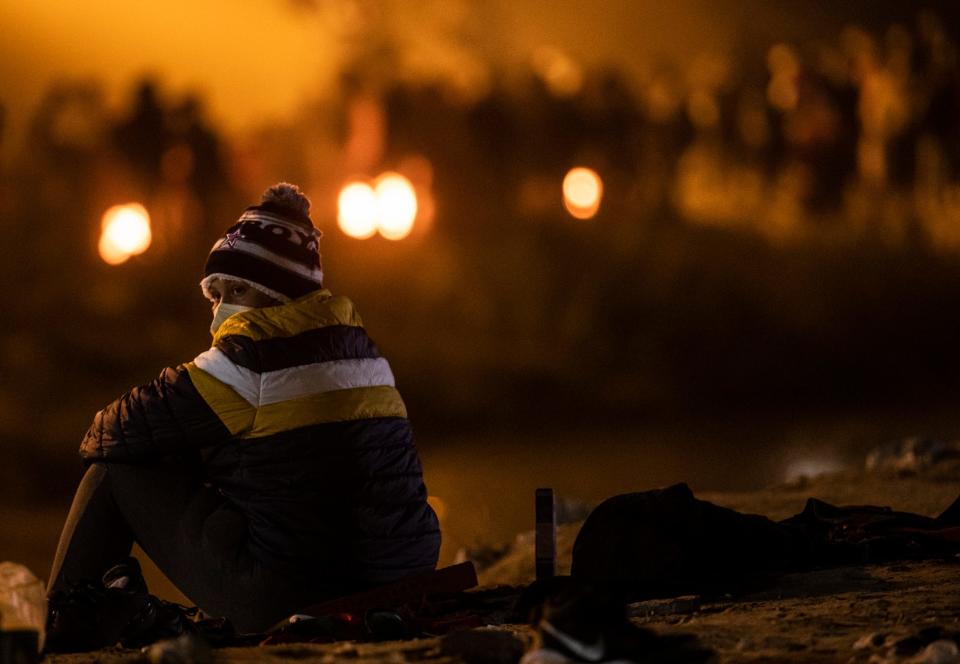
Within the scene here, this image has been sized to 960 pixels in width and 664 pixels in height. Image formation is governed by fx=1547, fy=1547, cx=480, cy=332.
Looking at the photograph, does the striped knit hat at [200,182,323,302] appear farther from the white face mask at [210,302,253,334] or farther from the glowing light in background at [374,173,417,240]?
the glowing light in background at [374,173,417,240]

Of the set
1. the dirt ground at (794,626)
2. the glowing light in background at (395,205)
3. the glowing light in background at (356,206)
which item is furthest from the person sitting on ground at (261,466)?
the glowing light in background at (395,205)

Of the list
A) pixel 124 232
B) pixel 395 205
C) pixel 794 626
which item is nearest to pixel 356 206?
pixel 395 205

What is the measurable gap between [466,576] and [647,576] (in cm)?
58

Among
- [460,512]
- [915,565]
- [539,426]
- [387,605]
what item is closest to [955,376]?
[539,426]

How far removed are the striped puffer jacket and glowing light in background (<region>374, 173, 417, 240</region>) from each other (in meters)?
17.0

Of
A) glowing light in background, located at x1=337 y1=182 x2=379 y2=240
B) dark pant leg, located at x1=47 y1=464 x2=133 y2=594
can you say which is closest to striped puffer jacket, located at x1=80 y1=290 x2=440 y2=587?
dark pant leg, located at x1=47 y1=464 x2=133 y2=594

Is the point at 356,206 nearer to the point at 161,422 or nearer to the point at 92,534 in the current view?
the point at 92,534

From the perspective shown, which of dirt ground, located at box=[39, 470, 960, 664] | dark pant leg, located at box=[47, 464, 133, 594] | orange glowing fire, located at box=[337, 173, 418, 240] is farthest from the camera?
orange glowing fire, located at box=[337, 173, 418, 240]

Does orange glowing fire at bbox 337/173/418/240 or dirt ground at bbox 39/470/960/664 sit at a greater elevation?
orange glowing fire at bbox 337/173/418/240

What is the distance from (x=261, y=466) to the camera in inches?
173

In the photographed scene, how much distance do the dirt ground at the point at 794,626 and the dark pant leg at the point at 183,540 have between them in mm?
454

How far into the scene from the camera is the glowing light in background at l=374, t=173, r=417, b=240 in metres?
21.9

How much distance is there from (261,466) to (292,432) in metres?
0.13

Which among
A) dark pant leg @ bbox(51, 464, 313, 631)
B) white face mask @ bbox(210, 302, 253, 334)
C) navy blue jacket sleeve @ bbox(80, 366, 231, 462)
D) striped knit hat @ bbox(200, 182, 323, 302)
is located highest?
striped knit hat @ bbox(200, 182, 323, 302)
